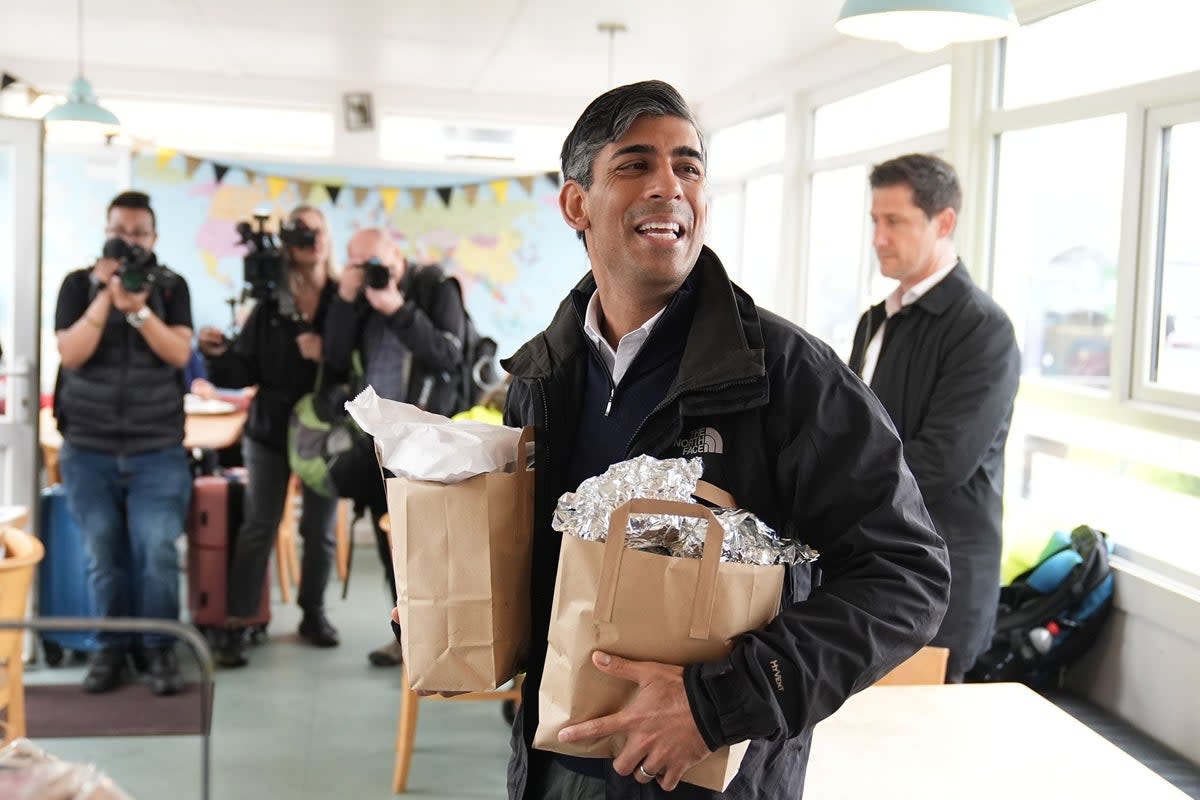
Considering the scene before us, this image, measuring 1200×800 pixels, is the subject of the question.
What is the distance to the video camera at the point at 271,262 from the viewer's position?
4.37m

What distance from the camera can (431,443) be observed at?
1274 mm

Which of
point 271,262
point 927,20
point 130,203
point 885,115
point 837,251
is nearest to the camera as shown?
point 927,20

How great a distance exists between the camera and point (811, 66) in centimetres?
604

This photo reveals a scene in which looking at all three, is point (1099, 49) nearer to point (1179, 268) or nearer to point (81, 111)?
point (1179, 268)

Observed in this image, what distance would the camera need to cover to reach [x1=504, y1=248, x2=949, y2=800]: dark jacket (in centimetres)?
115

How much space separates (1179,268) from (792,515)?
2.71 m

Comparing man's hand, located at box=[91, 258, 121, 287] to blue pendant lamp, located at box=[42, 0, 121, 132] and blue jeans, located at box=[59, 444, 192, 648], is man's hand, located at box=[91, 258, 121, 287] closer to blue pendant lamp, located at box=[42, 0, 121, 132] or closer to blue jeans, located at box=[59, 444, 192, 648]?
blue jeans, located at box=[59, 444, 192, 648]

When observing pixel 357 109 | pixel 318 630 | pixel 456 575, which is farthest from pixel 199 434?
pixel 456 575

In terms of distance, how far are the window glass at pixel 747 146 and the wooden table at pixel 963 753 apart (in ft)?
16.0

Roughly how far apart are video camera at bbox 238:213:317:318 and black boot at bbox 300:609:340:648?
1246mm

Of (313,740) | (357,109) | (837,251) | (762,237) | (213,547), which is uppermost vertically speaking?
(357,109)

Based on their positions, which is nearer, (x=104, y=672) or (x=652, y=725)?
(x=652, y=725)

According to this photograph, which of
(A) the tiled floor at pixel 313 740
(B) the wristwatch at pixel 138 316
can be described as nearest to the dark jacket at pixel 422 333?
(B) the wristwatch at pixel 138 316

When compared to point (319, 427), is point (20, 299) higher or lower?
higher
